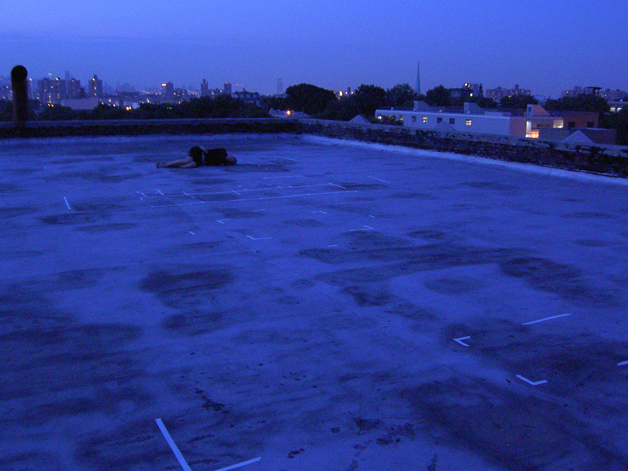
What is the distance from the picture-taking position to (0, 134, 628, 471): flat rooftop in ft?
13.7

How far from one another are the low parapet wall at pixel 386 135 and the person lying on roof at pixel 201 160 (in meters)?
7.84

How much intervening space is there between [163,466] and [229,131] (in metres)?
26.4

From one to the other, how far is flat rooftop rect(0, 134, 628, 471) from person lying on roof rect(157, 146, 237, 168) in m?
5.63

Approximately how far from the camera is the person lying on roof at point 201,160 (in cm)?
1833

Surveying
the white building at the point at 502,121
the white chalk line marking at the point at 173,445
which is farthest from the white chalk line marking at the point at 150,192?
the white building at the point at 502,121

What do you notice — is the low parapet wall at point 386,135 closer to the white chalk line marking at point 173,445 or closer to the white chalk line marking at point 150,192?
the white chalk line marking at point 150,192

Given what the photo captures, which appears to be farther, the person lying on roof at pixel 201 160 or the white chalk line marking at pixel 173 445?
the person lying on roof at pixel 201 160

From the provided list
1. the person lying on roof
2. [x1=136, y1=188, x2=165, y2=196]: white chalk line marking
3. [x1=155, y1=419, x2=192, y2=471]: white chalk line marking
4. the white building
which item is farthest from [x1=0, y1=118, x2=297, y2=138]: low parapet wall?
the white building

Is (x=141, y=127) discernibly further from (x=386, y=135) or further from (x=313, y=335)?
(x=313, y=335)

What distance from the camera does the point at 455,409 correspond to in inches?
182

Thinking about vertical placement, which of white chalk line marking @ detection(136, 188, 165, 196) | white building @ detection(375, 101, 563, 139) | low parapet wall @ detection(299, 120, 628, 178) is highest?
white building @ detection(375, 101, 563, 139)

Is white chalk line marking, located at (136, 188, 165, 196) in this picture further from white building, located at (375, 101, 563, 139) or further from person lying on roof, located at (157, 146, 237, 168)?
white building, located at (375, 101, 563, 139)

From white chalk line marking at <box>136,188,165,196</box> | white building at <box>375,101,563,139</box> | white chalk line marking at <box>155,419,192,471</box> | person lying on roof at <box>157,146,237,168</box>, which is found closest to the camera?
white chalk line marking at <box>155,419,192,471</box>

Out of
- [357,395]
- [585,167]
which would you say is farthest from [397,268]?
[585,167]
